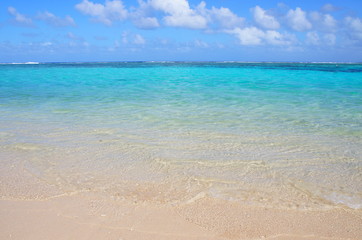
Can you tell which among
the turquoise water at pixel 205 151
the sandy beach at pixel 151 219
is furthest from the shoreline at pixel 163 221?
the turquoise water at pixel 205 151

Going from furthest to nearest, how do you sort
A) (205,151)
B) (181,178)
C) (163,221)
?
(205,151) < (181,178) < (163,221)

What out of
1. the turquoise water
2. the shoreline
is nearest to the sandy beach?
the shoreline

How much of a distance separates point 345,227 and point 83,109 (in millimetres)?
7616

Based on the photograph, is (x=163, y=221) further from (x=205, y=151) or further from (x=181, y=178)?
(x=205, y=151)

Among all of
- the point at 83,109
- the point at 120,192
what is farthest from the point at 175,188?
the point at 83,109

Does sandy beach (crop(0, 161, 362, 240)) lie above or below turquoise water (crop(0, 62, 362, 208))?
below

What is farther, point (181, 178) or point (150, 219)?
point (181, 178)

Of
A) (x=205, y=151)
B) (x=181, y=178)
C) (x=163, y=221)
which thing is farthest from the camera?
(x=205, y=151)

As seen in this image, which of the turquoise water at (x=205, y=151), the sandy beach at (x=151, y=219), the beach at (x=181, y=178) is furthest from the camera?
the turquoise water at (x=205, y=151)

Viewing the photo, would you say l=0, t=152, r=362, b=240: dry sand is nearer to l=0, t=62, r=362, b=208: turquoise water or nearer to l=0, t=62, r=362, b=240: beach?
l=0, t=62, r=362, b=240: beach

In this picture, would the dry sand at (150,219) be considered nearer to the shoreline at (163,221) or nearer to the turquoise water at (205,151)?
the shoreline at (163,221)

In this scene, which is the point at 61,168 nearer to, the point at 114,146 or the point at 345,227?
the point at 114,146

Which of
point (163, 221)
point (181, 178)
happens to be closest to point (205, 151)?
point (181, 178)

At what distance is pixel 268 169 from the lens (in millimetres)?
3887
